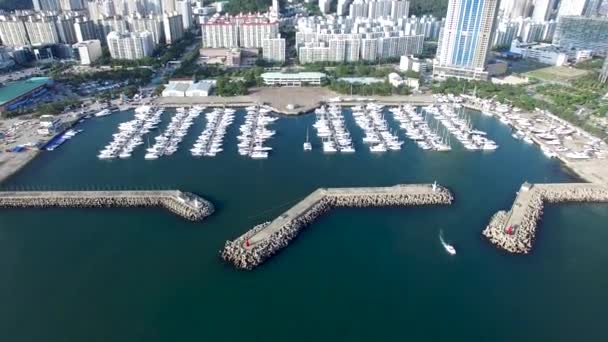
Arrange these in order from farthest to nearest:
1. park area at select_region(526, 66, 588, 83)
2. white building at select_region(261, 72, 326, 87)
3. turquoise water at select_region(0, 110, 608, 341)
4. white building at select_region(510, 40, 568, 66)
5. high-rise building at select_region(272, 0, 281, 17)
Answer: high-rise building at select_region(272, 0, 281, 17) < white building at select_region(510, 40, 568, 66) < park area at select_region(526, 66, 588, 83) < white building at select_region(261, 72, 326, 87) < turquoise water at select_region(0, 110, 608, 341)

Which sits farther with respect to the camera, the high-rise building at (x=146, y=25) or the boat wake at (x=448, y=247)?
the high-rise building at (x=146, y=25)

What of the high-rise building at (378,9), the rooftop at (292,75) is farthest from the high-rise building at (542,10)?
the rooftop at (292,75)

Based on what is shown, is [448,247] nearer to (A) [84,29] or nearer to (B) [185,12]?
(A) [84,29]

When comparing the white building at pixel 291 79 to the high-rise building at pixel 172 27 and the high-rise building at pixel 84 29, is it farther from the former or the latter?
the high-rise building at pixel 84 29

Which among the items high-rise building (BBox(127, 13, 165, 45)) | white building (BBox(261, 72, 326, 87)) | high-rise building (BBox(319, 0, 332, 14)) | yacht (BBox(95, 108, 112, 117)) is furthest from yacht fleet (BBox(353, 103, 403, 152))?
high-rise building (BBox(319, 0, 332, 14))

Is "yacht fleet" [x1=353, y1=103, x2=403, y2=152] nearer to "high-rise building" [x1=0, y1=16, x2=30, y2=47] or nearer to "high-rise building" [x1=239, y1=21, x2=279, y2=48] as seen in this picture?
"high-rise building" [x1=239, y1=21, x2=279, y2=48]

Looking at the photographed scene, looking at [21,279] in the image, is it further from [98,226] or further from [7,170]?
[7,170]
